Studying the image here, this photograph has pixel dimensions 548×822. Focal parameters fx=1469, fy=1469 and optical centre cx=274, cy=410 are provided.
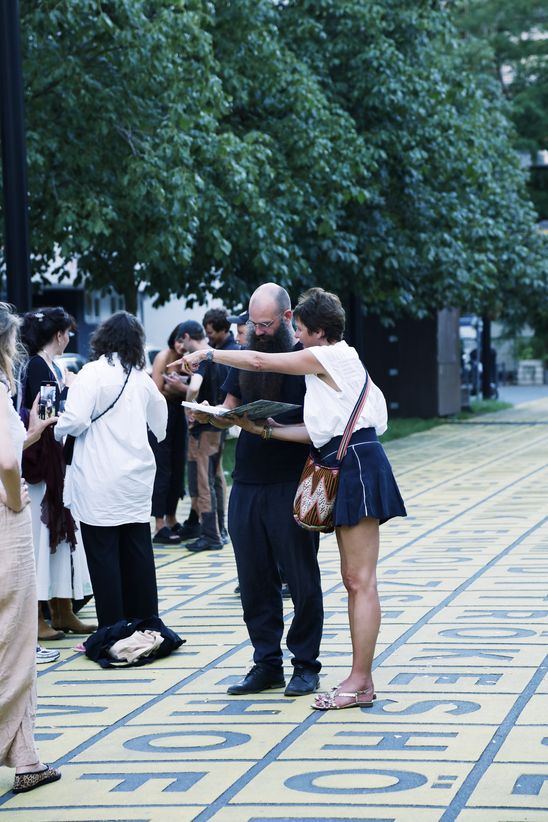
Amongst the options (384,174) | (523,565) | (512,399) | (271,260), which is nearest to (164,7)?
(271,260)

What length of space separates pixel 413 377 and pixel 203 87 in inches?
586

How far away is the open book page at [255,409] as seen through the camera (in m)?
6.45

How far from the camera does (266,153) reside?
62.2 ft

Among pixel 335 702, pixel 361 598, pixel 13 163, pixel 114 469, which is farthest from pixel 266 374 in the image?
pixel 13 163

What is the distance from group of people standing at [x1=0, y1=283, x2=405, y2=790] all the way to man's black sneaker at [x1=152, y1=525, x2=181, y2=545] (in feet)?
12.1

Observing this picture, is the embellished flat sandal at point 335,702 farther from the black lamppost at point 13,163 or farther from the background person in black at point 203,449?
the background person in black at point 203,449

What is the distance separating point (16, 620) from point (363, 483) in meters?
1.76

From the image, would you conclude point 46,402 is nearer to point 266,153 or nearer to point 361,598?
point 361,598

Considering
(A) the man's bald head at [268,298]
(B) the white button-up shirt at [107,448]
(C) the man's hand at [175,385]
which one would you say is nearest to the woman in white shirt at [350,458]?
(A) the man's bald head at [268,298]

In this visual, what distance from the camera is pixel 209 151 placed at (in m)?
17.8

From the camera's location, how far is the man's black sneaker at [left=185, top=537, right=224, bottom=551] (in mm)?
11922

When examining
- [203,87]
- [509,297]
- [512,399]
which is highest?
[203,87]

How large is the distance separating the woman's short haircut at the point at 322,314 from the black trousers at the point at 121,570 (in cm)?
185

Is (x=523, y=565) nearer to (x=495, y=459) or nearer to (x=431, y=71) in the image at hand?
(x=495, y=459)
